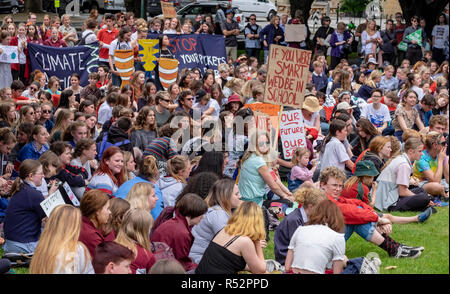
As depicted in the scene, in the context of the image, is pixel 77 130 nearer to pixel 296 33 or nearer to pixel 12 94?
pixel 12 94

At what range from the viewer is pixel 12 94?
1398 centimetres

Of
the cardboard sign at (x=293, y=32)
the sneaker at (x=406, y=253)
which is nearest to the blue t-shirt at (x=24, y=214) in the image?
the sneaker at (x=406, y=253)

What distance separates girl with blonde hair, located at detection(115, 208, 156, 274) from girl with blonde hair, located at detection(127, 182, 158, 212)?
0.79 m

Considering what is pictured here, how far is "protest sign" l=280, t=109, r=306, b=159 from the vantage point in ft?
38.1

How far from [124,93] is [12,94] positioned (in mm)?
2167

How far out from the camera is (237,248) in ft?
22.3

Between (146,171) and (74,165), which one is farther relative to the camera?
(74,165)

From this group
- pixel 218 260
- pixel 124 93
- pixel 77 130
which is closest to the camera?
pixel 218 260

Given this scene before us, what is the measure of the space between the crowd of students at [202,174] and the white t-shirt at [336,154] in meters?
0.02

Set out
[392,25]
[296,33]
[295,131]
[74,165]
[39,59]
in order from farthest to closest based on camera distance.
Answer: [392,25], [296,33], [39,59], [295,131], [74,165]

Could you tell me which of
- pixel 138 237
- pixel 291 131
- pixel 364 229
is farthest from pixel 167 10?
pixel 138 237

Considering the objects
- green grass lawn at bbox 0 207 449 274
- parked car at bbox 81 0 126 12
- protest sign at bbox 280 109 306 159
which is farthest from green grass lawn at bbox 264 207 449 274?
parked car at bbox 81 0 126 12

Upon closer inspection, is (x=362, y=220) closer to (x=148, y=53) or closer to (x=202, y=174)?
(x=202, y=174)
